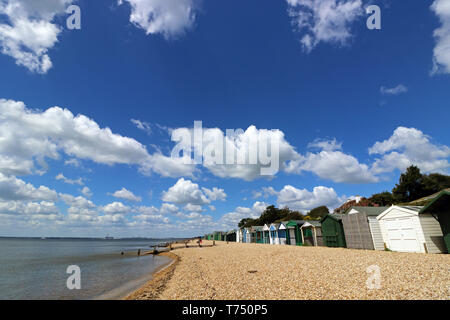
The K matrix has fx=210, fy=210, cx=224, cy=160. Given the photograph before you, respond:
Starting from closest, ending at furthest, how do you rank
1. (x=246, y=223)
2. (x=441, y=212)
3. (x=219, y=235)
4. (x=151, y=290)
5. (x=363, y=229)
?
(x=151, y=290) < (x=441, y=212) < (x=363, y=229) < (x=219, y=235) < (x=246, y=223)

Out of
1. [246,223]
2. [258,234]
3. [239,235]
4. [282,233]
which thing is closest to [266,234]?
[258,234]

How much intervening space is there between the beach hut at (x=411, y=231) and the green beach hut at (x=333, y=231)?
202 inches

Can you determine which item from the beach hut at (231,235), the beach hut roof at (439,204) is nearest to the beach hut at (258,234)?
the beach hut at (231,235)

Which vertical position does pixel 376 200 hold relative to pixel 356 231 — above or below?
above

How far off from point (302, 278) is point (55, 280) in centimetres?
2211

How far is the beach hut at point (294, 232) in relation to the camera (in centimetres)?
3447

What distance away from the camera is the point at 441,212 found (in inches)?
618

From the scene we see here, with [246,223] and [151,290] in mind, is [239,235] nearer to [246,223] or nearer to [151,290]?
[246,223]

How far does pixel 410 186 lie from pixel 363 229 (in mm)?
37380

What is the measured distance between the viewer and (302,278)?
10656mm

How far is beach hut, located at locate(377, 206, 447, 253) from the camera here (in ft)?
54.0
